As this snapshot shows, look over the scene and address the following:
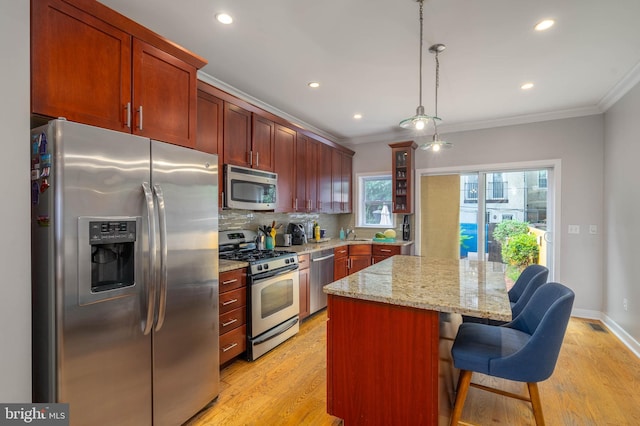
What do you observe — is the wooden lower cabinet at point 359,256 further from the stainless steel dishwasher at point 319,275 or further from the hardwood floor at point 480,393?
the hardwood floor at point 480,393

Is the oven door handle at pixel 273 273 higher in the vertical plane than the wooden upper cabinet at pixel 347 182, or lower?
lower

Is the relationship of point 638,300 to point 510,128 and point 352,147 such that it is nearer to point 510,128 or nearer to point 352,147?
point 510,128

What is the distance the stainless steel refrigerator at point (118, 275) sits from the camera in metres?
1.35

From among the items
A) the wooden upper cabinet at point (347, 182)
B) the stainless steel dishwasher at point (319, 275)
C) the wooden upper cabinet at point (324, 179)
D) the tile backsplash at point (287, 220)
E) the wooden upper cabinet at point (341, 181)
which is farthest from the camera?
→ the wooden upper cabinet at point (347, 182)

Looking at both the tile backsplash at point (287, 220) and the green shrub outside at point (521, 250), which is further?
the green shrub outside at point (521, 250)

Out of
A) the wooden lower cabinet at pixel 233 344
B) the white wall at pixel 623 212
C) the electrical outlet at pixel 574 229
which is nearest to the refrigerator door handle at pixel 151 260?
the wooden lower cabinet at pixel 233 344

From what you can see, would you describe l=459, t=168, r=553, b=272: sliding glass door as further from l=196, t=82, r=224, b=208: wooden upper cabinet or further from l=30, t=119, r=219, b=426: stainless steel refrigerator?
l=30, t=119, r=219, b=426: stainless steel refrigerator

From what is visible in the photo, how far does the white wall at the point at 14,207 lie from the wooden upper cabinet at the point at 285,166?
7.82 feet

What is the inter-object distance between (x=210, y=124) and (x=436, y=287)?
230cm

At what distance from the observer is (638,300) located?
2.88 meters

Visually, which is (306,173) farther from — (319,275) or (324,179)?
(319,275)

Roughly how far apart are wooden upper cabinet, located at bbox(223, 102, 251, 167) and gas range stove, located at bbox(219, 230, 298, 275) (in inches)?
32.9

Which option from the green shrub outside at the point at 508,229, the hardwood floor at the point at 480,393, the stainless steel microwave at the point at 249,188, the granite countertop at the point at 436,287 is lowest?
the hardwood floor at the point at 480,393
